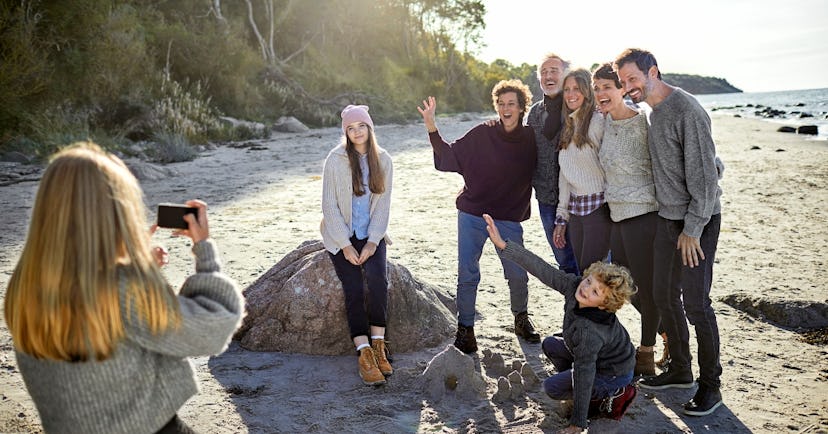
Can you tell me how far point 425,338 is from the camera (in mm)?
4727

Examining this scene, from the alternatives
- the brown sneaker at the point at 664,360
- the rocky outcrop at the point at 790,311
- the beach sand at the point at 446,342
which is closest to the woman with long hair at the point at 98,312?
the beach sand at the point at 446,342

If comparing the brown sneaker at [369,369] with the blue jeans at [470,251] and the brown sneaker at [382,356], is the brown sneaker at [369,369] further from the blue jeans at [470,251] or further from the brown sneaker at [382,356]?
the blue jeans at [470,251]

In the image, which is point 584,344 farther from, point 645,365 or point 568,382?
point 645,365

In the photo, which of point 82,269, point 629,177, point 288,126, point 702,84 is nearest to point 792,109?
point 288,126

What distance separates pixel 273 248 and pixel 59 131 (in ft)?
29.6

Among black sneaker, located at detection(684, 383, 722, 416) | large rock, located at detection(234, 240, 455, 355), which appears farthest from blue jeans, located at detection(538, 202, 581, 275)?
black sneaker, located at detection(684, 383, 722, 416)

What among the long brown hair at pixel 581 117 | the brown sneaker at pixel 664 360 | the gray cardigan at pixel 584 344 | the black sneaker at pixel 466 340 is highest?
the long brown hair at pixel 581 117

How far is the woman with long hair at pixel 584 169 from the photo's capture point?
13.6 feet

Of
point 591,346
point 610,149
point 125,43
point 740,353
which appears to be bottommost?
point 740,353

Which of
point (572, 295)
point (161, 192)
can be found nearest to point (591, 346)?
point (572, 295)

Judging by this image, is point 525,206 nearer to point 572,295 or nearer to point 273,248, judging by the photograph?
point 572,295

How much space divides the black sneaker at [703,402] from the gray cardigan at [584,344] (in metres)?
0.51

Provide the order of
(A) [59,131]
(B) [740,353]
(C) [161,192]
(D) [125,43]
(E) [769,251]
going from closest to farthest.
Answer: (B) [740,353], (E) [769,251], (C) [161,192], (A) [59,131], (D) [125,43]

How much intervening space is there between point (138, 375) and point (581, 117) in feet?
10.1
